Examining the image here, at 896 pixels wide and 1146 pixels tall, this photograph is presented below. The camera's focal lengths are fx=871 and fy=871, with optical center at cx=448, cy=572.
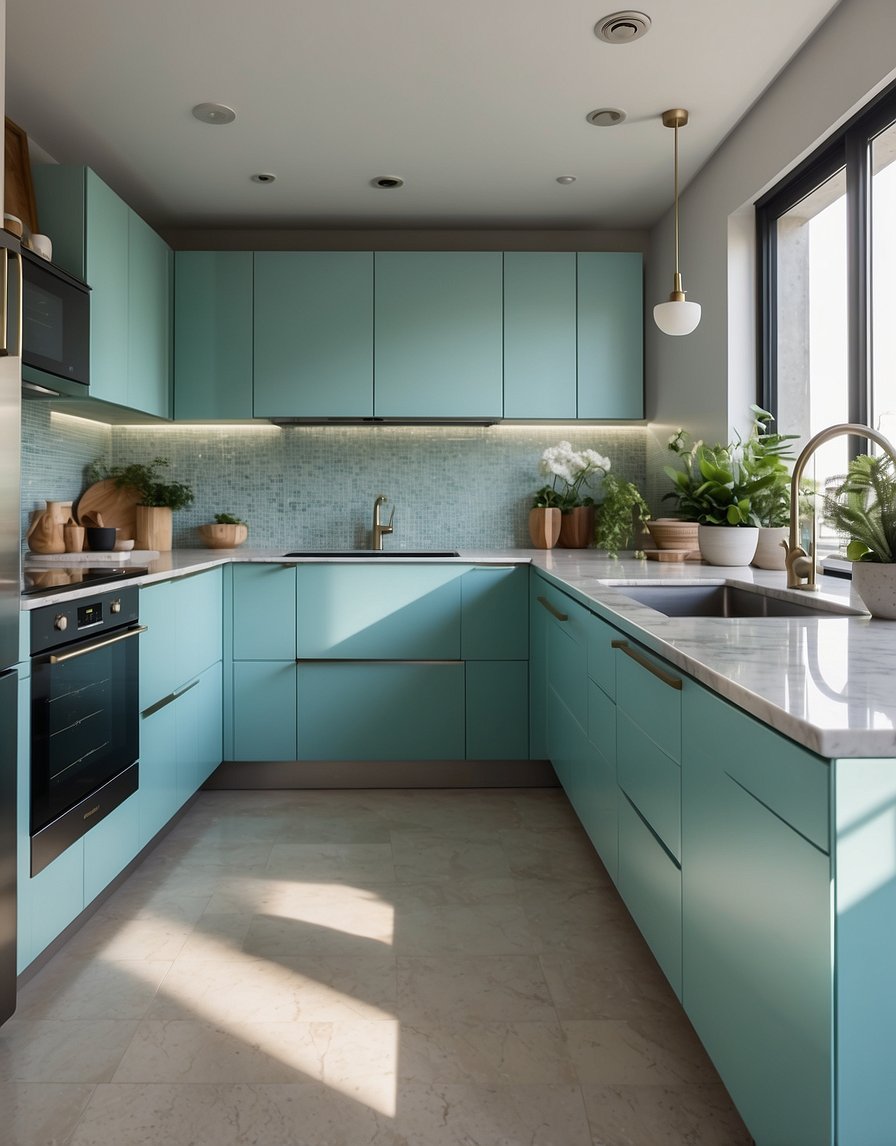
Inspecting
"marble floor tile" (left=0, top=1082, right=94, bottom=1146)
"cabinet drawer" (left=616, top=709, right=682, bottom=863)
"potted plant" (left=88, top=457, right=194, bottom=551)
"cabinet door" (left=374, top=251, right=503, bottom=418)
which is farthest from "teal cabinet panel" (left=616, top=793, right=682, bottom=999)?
"potted plant" (left=88, top=457, right=194, bottom=551)

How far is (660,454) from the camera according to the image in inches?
154

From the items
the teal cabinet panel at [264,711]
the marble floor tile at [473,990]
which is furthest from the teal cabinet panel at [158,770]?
the marble floor tile at [473,990]

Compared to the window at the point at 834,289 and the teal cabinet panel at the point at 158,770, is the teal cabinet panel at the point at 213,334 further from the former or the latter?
the window at the point at 834,289

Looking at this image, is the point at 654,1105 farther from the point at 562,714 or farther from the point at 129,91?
the point at 129,91

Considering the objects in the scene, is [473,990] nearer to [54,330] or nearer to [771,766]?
[771,766]

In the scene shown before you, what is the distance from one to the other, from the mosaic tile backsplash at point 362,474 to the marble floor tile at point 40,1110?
2738 mm

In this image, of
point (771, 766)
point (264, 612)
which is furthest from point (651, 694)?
point (264, 612)

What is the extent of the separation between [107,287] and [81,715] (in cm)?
169

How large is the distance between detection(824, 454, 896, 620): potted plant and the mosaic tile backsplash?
2347 millimetres

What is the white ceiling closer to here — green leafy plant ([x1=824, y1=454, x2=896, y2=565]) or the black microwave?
the black microwave

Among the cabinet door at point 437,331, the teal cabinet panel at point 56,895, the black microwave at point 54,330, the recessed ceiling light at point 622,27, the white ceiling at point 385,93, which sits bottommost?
the teal cabinet panel at point 56,895

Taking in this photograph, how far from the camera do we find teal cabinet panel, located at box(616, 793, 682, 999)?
1.56 meters

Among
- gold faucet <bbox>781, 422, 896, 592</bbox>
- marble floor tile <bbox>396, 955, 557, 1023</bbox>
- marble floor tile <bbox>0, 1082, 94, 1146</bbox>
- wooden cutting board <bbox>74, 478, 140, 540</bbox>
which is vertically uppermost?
wooden cutting board <bbox>74, 478, 140, 540</bbox>

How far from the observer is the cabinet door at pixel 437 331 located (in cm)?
378
